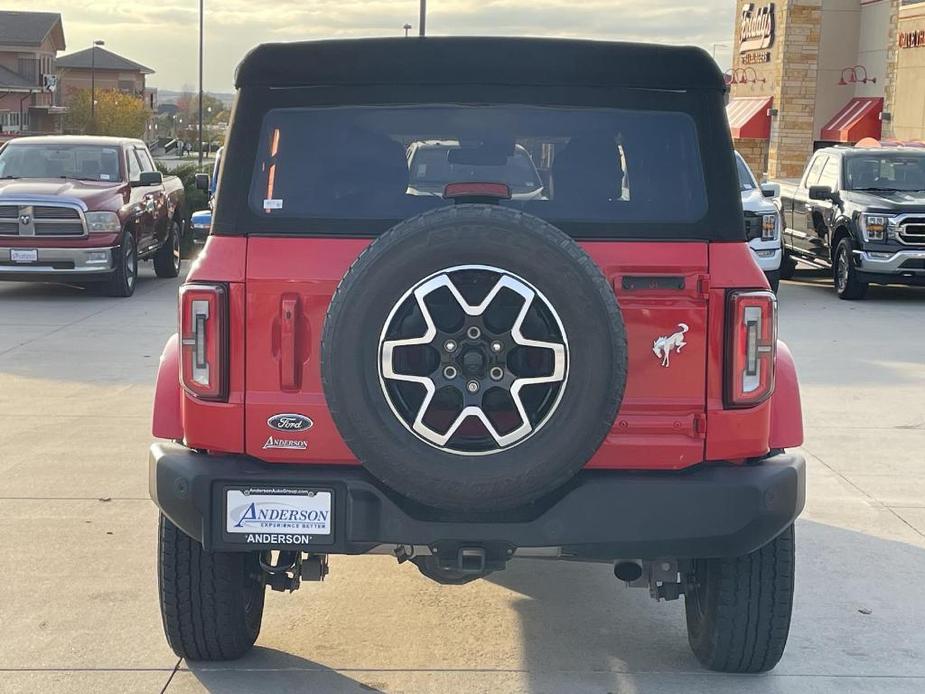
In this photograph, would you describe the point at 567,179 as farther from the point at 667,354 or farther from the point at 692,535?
the point at 692,535

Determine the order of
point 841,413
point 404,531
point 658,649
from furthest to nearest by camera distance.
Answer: point 841,413, point 658,649, point 404,531

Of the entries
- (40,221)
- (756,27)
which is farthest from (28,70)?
(40,221)

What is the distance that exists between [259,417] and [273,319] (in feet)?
0.96

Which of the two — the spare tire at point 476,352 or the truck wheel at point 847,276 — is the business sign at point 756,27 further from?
the spare tire at point 476,352

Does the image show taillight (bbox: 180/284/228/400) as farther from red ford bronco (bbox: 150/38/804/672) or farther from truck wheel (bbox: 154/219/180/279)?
truck wheel (bbox: 154/219/180/279)

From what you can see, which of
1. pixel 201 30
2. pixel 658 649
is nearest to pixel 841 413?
pixel 658 649

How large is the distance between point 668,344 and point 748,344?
237mm

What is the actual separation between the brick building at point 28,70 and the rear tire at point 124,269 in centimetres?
7225

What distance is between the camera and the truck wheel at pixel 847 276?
1568cm

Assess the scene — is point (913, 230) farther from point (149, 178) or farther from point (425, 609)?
point (425, 609)

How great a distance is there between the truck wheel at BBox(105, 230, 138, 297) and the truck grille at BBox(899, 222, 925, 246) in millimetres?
8455

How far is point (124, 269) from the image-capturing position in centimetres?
1532

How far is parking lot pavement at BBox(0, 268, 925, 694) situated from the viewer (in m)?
4.61

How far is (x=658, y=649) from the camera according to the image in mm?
4918
